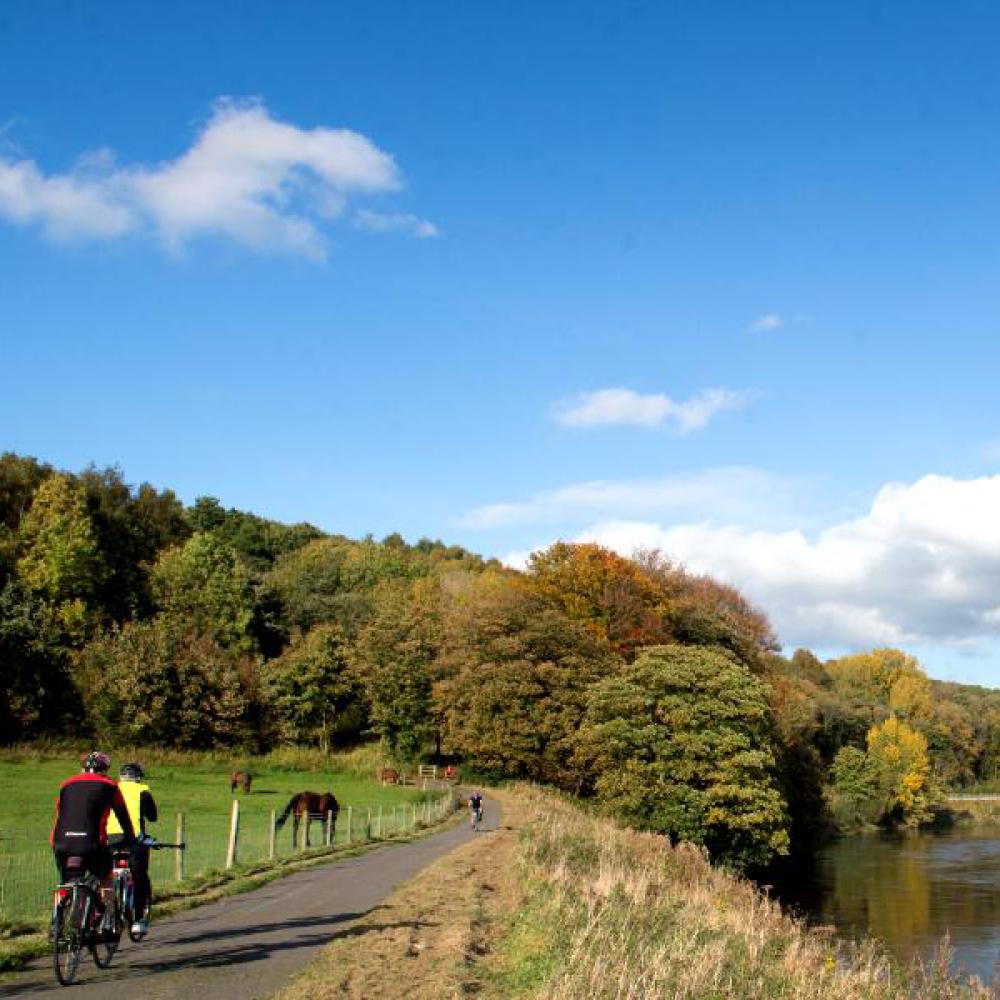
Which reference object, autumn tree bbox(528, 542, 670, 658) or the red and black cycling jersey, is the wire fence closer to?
the red and black cycling jersey

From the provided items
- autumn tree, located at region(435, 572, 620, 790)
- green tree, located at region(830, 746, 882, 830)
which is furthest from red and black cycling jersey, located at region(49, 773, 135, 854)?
green tree, located at region(830, 746, 882, 830)

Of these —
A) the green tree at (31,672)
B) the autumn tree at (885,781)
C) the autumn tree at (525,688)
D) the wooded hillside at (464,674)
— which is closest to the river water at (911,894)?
the wooded hillside at (464,674)

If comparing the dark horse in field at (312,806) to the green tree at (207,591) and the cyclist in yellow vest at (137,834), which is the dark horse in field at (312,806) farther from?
the green tree at (207,591)

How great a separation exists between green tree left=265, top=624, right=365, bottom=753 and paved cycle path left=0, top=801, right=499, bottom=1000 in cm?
5701

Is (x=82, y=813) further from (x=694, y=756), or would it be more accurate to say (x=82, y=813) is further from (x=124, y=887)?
(x=694, y=756)

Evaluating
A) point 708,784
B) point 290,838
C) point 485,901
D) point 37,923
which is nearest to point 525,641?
point 708,784

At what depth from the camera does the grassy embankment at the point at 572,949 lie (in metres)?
11.2

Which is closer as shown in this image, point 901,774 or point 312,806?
point 312,806

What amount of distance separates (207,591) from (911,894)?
6026 cm

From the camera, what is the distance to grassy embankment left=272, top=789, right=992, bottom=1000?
36.9 ft

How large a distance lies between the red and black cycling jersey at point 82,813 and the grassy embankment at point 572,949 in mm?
2623

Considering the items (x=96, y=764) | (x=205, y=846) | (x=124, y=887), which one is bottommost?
(x=205, y=846)

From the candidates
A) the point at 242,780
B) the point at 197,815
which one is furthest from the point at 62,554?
the point at 197,815

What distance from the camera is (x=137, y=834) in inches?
496
